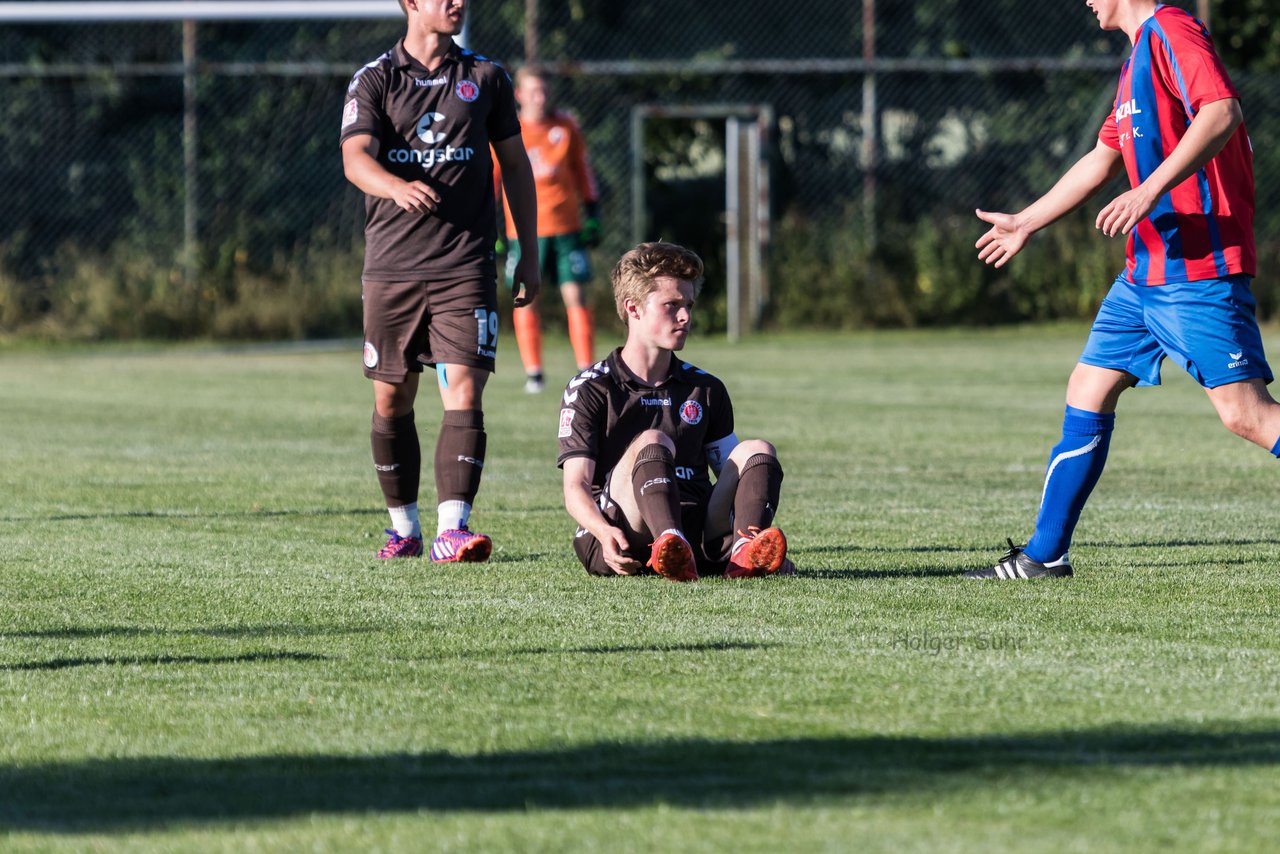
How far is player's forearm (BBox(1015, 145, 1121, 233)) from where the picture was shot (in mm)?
6023

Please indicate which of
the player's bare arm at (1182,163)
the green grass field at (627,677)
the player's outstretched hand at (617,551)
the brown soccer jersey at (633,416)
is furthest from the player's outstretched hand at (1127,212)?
the player's outstretched hand at (617,551)

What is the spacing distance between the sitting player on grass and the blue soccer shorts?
1.13 meters

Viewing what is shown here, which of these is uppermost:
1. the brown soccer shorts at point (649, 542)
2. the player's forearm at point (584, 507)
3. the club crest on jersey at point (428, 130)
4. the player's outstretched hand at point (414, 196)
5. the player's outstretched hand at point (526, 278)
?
the club crest on jersey at point (428, 130)

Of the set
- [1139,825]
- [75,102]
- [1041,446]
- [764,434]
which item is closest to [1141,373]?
[1139,825]

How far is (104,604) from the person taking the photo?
5684mm

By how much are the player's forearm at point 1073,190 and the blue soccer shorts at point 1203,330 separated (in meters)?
0.31

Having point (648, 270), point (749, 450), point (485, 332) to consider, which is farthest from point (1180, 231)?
point (485, 332)

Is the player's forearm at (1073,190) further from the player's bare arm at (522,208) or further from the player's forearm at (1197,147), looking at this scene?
the player's bare arm at (522,208)

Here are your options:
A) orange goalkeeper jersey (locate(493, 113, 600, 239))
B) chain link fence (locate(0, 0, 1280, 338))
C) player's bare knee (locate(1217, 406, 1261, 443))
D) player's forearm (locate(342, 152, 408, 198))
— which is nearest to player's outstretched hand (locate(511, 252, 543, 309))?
player's forearm (locate(342, 152, 408, 198))

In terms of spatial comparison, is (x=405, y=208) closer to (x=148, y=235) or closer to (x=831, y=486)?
(x=831, y=486)

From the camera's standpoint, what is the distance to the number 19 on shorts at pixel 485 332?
686cm

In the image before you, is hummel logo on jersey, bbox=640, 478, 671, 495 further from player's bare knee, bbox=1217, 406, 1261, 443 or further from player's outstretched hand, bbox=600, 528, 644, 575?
player's bare knee, bbox=1217, 406, 1261, 443

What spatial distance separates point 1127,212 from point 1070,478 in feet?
3.15

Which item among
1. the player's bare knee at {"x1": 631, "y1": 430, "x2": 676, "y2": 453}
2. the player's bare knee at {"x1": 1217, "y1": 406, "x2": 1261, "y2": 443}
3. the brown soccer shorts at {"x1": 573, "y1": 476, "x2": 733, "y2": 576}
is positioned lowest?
the brown soccer shorts at {"x1": 573, "y1": 476, "x2": 733, "y2": 576}
